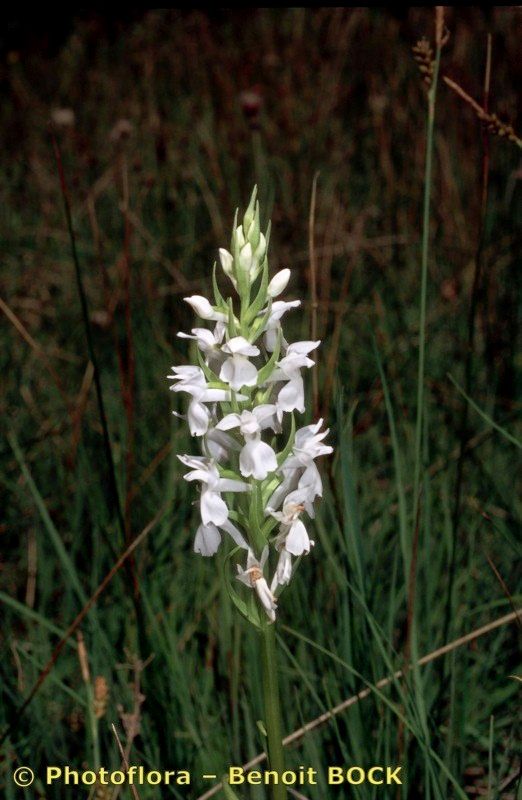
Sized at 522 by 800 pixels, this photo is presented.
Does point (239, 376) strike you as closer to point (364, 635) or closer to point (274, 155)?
point (364, 635)


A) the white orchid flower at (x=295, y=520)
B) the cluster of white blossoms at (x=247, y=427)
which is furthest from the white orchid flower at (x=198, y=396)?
the white orchid flower at (x=295, y=520)

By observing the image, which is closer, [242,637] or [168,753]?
[168,753]

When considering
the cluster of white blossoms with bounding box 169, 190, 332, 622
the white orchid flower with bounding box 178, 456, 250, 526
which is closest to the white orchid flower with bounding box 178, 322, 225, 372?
the cluster of white blossoms with bounding box 169, 190, 332, 622

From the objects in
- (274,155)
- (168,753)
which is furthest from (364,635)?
(274,155)

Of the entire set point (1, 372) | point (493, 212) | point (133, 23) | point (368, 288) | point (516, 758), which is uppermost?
point (133, 23)

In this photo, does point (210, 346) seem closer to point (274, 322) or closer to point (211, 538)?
point (274, 322)

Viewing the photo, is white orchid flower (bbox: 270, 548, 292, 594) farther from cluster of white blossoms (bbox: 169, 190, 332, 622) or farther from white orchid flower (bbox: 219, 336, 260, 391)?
white orchid flower (bbox: 219, 336, 260, 391)

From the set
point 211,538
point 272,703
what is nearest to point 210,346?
point 211,538
